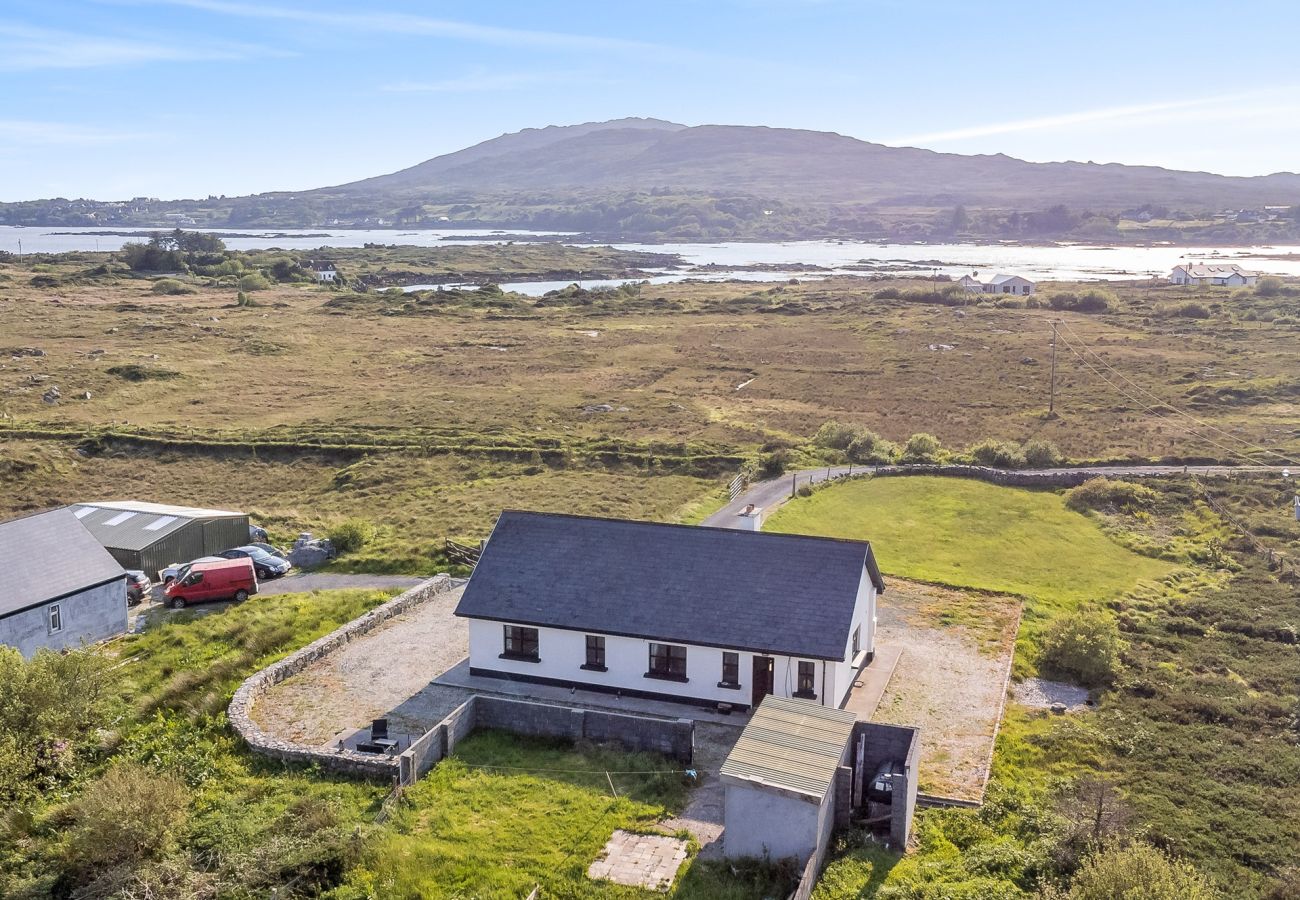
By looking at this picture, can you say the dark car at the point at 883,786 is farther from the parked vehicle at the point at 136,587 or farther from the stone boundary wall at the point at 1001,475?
the stone boundary wall at the point at 1001,475

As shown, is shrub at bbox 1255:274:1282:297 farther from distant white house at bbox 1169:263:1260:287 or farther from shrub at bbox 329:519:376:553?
shrub at bbox 329:519:376:553

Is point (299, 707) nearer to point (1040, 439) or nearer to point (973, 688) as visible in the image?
point (973, 688)

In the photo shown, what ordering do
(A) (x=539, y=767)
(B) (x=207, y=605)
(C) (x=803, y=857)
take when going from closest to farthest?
1. (C) (x=803, y=857)
2. (A) (x=539, y=767)
3. (B) (x=207, y=605)

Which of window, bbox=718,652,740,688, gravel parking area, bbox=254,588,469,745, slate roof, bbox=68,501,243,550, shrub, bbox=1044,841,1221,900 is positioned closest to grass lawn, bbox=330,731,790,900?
gravel parking area, bbox=254,588,469,745

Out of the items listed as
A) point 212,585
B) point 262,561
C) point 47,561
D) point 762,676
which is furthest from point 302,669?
point 762,676

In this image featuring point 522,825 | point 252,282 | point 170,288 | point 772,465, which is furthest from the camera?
point 252,282

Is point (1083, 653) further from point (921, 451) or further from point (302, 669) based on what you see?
point (921, 451)

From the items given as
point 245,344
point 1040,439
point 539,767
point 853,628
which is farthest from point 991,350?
point 539,767
